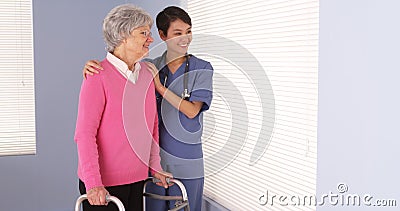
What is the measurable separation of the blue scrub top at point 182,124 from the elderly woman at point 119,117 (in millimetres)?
144

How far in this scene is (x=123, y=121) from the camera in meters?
1.96

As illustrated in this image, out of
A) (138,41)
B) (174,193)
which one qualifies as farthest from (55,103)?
(138,41)

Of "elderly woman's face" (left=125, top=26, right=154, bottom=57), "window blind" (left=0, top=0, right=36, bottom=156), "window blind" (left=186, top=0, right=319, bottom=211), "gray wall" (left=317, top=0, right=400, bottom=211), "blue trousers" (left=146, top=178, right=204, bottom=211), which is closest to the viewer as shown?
"gray wall" (left=317, top=0, right=400, bottom=211)

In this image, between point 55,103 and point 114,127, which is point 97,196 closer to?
point 114,127

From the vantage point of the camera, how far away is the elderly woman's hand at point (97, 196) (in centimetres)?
182

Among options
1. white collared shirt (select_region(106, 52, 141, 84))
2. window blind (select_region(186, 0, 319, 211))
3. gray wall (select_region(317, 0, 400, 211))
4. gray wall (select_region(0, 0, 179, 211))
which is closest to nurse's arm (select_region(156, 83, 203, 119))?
white collared shirt (select_region(106, 52, 141, 84))

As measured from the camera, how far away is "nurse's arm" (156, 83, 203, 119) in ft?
6.93

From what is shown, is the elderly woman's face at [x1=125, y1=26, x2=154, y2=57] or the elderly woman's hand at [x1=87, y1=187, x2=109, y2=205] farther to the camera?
the elderly woman's face at [x1=125, y1=26, x2=154, y2=57]

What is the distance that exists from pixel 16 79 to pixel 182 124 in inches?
82.4

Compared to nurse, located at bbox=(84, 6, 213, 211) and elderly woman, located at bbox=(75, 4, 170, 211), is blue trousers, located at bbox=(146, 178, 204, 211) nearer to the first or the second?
nurse, located at bbox=(84, 6, 213, 211)

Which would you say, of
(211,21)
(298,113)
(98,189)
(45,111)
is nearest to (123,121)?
(98,189)

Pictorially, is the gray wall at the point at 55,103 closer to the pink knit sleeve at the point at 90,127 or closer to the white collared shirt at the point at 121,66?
the white collared shirt at the point at 121,66

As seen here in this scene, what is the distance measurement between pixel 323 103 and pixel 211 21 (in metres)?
1.28

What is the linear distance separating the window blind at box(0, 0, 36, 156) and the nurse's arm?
2104 millimetres
